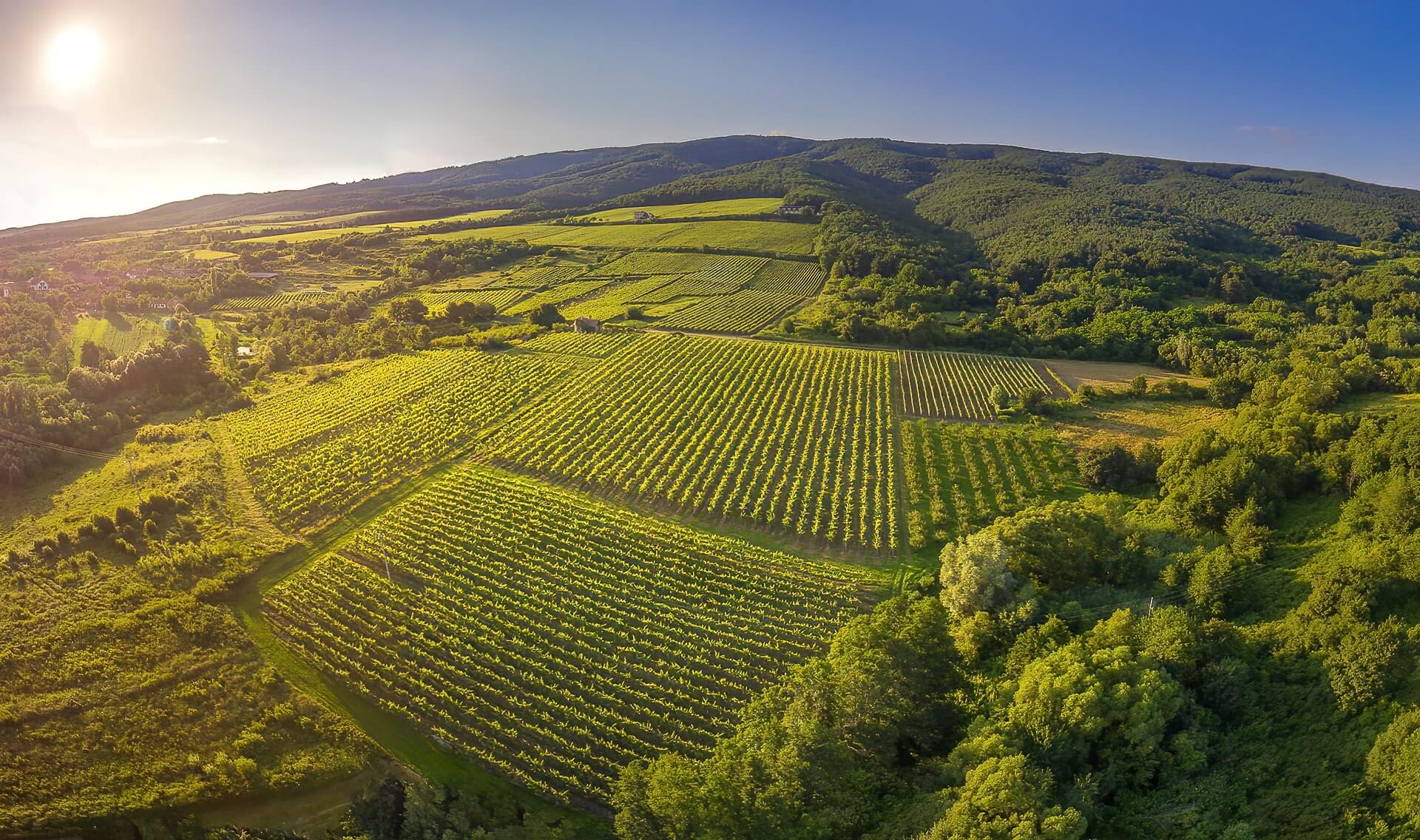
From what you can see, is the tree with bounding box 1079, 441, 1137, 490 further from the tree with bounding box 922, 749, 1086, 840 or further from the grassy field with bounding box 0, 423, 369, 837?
the grassy field with bounding box 0, 423, 369, 837

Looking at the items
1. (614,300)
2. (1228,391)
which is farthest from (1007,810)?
(614,300)

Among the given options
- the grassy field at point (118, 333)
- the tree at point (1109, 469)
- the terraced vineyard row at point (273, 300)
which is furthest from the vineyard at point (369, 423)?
the tree at point (1109, 469)

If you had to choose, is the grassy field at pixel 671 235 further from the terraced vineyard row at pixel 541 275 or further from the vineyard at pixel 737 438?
the vineyard at pixel 737 438

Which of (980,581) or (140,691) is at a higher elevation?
(980,581)

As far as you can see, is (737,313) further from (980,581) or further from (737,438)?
(980,581)

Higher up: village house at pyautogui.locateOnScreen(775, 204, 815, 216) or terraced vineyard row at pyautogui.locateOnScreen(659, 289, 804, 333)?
village house at pyautogui.locateOnScreen(775, 204, 815, 216)

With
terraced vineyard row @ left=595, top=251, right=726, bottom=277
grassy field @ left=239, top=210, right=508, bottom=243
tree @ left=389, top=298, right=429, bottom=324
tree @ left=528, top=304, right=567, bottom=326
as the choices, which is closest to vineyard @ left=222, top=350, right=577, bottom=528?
tree @ left=528, top=304, right=567, bottom=326

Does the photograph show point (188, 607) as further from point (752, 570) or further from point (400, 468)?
point (752, 570)
